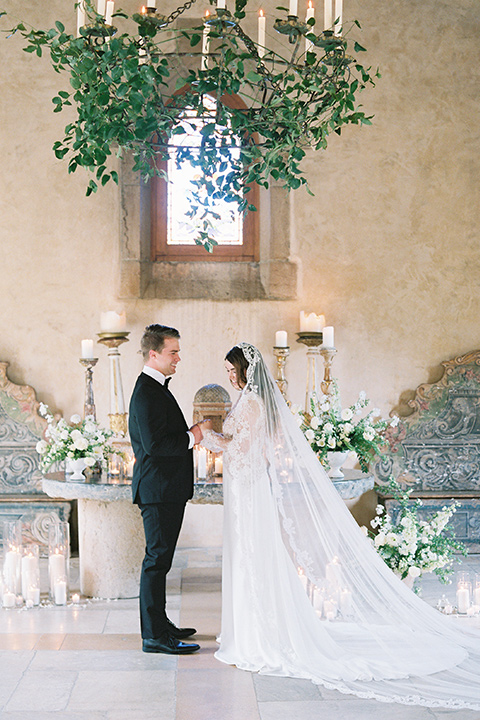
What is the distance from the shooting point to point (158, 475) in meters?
4.19

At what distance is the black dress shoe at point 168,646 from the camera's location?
13.8ft

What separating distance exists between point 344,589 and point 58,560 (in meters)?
2.06

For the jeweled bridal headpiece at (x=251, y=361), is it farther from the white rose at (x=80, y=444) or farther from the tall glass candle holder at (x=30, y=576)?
the tall glass candle holder at (x=30, y=576)

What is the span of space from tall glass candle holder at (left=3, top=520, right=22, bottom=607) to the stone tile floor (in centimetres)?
29

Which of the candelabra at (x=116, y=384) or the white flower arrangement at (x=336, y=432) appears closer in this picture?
the white flower arrangement at (x=336, y=432)

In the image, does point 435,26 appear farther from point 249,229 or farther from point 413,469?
point 413,469

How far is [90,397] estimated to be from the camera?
6520 mm

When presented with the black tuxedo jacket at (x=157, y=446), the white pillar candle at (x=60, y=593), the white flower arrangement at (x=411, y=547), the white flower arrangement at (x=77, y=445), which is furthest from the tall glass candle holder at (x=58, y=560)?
the white flower arrangement at (x=411, y=547)

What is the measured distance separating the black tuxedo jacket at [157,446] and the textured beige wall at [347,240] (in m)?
2.92

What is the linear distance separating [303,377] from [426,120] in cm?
252

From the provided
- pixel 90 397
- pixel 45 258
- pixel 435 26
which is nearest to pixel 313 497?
pixel 90 397

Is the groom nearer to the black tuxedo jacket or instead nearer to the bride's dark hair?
the black tuxedo jacket

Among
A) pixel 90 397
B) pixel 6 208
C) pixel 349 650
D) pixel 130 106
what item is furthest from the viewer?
pixel 6 208

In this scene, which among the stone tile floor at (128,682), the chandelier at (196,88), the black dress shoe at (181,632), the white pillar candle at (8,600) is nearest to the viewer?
the chandelier at (196,88)
